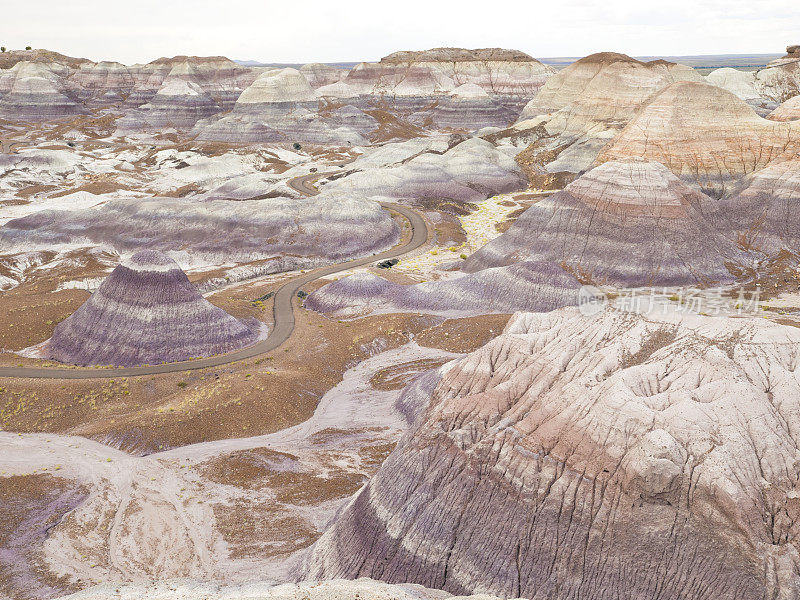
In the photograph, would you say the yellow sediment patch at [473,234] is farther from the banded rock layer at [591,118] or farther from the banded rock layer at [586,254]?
the banded rock layer at [591,118]

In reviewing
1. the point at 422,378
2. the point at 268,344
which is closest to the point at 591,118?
the point at 268,344

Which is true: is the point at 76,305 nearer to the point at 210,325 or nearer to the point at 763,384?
the point at 210,325

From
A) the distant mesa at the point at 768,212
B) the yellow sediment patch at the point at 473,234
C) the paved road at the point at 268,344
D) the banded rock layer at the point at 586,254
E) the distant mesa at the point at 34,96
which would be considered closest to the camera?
the paved road at the point at 268,344

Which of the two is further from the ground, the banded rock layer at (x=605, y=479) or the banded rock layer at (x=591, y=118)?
the banded rock layer at (x=591, y=118)

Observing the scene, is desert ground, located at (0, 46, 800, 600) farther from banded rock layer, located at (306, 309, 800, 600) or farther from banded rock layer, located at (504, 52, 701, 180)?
banded rock layer, located at (504, 52, 701, 180)

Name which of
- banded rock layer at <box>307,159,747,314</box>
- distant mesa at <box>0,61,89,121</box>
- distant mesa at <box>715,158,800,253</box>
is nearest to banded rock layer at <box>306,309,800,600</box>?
banded rock layer at <box>307,159,747,314</box>

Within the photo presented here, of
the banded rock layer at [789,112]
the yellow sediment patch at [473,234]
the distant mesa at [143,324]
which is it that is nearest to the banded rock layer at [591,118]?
the yellow sediment patch at [473,234]

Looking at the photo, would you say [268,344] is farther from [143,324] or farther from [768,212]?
[768,212]
